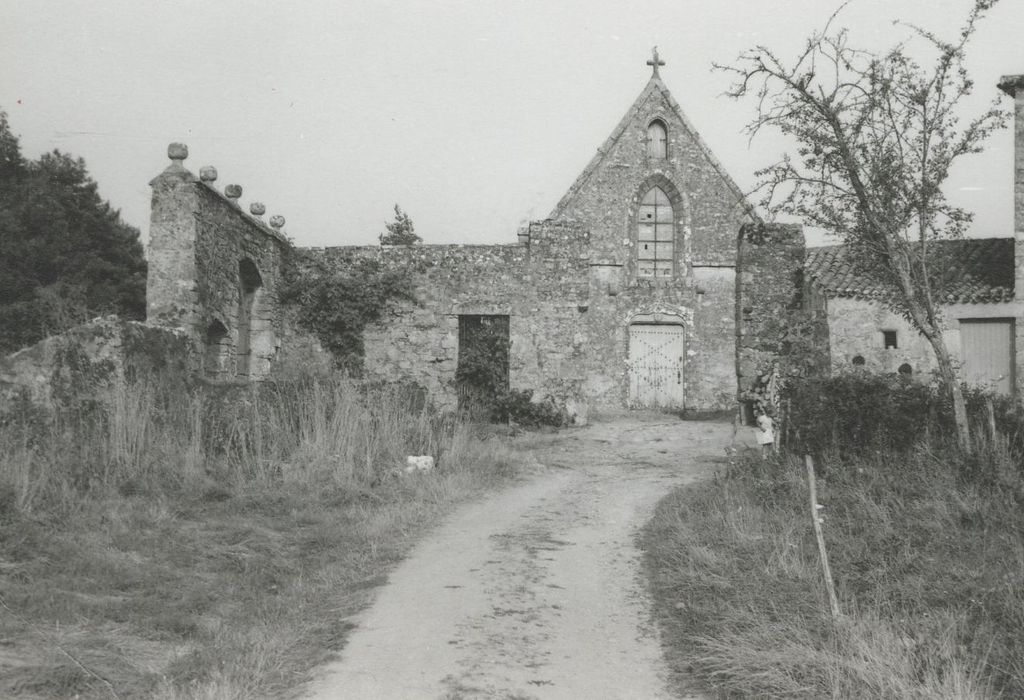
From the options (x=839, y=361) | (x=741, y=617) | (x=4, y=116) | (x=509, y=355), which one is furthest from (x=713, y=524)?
(x=4, y=116)

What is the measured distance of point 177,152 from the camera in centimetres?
1192

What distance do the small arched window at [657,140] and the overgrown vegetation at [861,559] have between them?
13.8 metres

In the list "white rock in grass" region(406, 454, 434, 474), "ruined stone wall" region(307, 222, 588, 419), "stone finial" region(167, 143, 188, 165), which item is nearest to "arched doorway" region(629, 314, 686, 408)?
"ruined stone wall" region(307, 222, 588, 419)

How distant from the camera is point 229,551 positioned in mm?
6098

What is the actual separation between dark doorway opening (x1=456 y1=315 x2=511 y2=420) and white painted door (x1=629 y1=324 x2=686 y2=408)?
603 cm

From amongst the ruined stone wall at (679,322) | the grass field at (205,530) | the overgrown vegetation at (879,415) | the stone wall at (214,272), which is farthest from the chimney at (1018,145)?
the stone wall at (214,272)

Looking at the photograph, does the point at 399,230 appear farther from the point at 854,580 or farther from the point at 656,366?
the point at 854,580

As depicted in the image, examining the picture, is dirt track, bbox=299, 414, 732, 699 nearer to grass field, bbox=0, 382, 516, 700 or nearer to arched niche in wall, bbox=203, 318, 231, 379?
grass field, bbox=0, 382, 516, 700

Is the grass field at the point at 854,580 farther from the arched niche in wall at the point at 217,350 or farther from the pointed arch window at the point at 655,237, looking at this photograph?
the pointed arch window at the point at 655,237

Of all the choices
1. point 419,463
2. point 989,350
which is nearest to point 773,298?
point 989,350

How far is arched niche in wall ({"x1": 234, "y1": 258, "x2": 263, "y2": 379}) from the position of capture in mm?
14484

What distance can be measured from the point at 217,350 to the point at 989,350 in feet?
52.0

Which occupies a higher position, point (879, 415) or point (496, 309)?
point (496, 309)

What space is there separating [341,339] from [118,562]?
1041 centimetres
